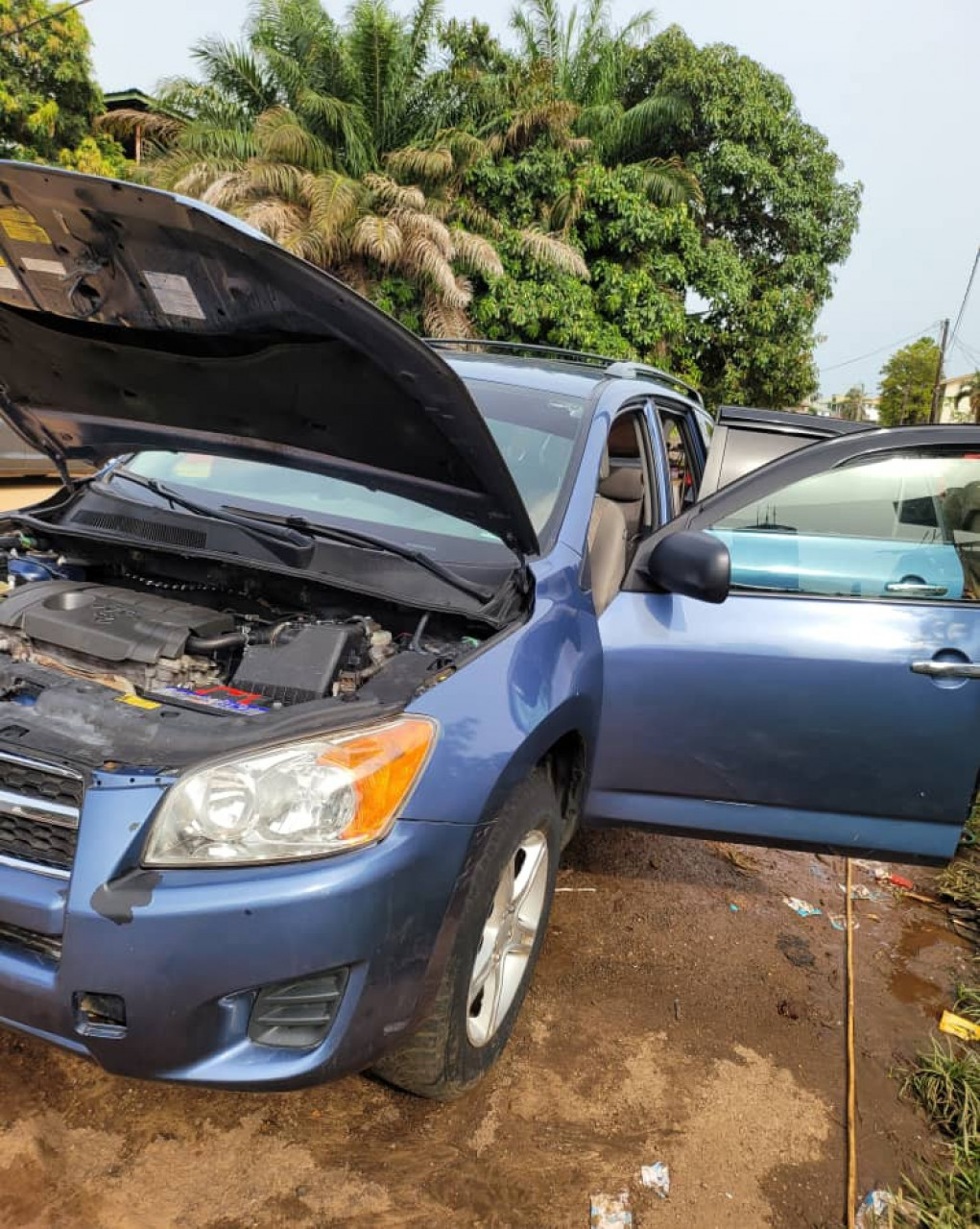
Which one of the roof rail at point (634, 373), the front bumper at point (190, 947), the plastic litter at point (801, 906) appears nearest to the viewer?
the front bumper at point (190, 947)

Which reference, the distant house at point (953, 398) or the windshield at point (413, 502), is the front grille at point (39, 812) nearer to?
the windshield at point (413, 502)

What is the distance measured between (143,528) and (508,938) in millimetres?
1523

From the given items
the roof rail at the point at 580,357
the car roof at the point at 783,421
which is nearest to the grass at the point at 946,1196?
the car roof at the point at 783,421

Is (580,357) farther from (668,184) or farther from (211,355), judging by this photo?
(668,184)

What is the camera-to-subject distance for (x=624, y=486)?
11.0ft

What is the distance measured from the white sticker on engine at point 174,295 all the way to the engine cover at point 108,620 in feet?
2.41

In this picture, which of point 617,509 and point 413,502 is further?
point 617,509

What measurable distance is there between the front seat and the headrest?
0.14 m

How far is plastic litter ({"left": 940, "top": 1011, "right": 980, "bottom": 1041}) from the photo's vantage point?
2.65 meters

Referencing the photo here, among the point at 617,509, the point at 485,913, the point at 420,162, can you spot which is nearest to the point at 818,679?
the point at 617,509

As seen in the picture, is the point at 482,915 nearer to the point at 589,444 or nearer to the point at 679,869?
the point at 589,444

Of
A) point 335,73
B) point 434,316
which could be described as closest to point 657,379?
point 434,316

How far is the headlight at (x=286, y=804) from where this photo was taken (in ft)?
5.27

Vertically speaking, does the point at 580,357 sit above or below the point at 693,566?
above
